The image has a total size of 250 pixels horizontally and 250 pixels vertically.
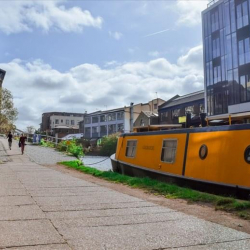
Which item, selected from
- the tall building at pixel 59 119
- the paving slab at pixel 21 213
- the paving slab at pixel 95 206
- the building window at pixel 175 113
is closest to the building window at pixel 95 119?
the building window at pixel 175 113

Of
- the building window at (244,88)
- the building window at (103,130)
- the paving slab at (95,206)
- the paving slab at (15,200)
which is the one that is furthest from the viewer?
the building window at (103,130)

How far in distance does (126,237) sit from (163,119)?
50161mm

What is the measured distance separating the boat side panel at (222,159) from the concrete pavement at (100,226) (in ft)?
8.26

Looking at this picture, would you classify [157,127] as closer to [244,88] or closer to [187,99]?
[244,88]

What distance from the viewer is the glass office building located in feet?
100.0

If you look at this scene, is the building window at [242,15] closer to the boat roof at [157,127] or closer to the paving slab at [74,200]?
the boat roof at [157,127]

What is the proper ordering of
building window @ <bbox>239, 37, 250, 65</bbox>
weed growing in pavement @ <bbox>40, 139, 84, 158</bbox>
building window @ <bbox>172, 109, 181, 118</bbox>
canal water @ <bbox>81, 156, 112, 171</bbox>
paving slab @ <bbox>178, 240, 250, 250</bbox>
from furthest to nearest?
building window @ <bbox>172, 109, 181, 118</bbox> → building window @ <bbox>239, 37, 250, 65</bbox> → weed growing in pavement @ <bbox>40, 139, 84, 158</bbox> → canal water @ <bbox>81, 156, 112, 171</bbox> → paving slab @ <bbox>178, 240, 250, 250</bbox>

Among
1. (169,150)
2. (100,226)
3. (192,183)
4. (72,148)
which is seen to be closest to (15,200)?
(100,226)

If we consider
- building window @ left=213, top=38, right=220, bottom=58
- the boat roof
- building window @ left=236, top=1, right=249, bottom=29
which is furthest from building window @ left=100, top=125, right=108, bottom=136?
the boat roof

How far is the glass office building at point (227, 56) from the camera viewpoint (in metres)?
30.5

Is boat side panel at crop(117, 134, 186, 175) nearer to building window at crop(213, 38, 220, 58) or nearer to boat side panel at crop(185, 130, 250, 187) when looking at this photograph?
boat side panel at crop(185, 130, 250, 187)

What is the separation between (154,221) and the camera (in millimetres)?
5551

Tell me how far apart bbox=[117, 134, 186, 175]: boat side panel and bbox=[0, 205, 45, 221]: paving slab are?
540 centimetres

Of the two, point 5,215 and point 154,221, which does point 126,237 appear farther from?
point 5,215
